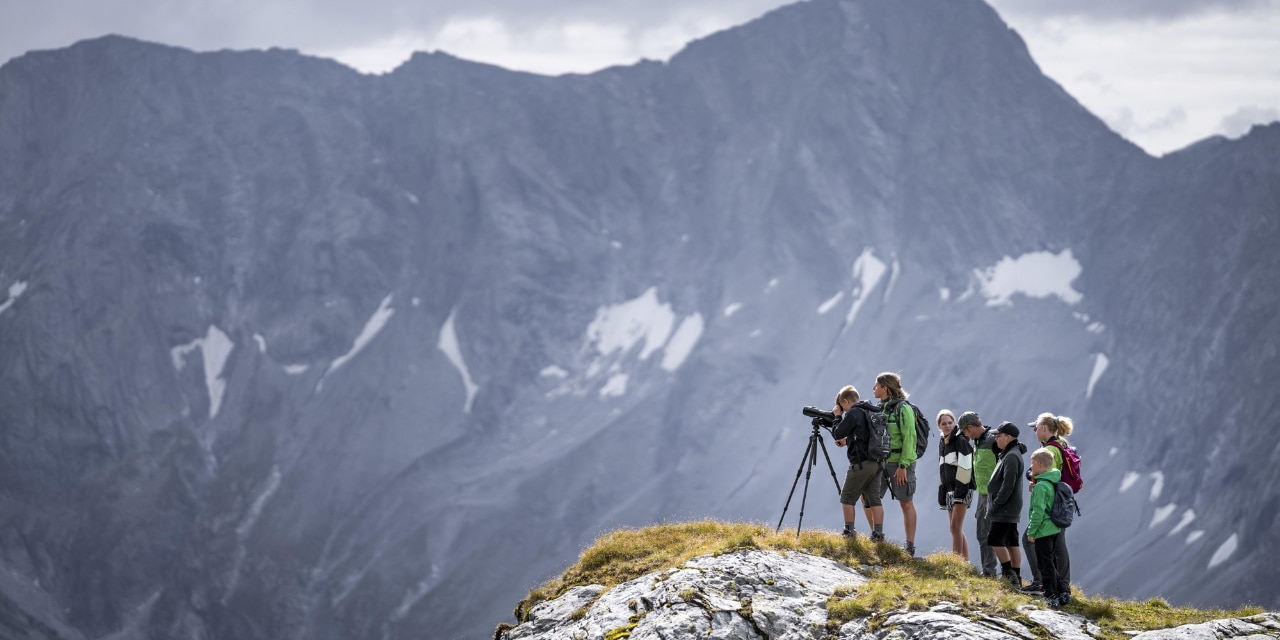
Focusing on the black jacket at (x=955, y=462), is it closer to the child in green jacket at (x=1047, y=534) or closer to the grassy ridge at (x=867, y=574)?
the grassy ridge at (x=867, y=574)

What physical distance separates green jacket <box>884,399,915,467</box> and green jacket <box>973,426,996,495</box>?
1.19 meters

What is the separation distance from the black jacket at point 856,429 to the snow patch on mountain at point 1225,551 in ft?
480

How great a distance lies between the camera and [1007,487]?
22.6 metres

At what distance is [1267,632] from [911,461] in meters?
7.17

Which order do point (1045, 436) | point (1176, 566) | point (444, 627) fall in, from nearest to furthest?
point (1045, 436)
point (1176, 566)
point (444, 627)

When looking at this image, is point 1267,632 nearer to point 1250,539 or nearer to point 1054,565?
point 1054,565

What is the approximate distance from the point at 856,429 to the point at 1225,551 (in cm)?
15147

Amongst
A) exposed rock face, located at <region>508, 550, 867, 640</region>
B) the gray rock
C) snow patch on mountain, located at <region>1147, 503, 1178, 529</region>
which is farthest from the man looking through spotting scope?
snow patch on mountain, located at <region>1147, 503, 1178, 529</region>

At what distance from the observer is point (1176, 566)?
156 m

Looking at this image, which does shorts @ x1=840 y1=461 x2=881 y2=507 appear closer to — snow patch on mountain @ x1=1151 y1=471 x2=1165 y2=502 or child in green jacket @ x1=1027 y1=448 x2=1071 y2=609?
child in green jacket @ x1=1027 y1=448 x2=1071 y2=609

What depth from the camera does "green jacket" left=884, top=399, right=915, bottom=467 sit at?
2431 cm

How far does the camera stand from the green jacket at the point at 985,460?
23.9 m

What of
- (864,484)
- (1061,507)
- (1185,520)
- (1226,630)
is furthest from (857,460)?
(1185,520)

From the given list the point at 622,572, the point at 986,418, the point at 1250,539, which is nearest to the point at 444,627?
the point at 986,418
